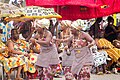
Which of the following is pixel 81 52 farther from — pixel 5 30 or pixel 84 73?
pixel 5 30

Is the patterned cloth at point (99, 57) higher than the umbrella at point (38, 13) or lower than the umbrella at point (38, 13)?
lower

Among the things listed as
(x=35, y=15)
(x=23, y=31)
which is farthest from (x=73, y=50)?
(x=23, y=31)

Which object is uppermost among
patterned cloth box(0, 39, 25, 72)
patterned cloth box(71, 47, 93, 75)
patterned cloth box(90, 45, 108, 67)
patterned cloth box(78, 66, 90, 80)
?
patterned cloth box(71, 47, 93, 75)

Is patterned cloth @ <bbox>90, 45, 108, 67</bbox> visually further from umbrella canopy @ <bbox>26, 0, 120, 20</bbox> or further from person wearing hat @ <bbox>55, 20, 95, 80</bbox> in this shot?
person wearing hat @ <bbox>55, 20, 95, 80</bbox>

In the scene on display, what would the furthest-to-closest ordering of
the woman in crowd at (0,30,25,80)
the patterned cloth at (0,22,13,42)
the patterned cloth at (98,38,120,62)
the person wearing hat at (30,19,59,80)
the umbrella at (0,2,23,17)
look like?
the patterned cloth at (98,38,120,62) < the patterned cloth at (0,22,13,42) < the umbrella at (0,2,23,17) < the woman in crowd at (0,30,25,80) < the person wearing hat at (30,19,59,80)

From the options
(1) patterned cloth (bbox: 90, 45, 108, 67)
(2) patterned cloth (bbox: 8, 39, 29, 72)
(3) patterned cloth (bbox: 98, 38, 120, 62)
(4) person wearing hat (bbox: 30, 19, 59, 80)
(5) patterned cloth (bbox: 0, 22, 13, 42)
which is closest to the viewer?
(4) person wearing hat (bbox: 30, 19, 59, 80)

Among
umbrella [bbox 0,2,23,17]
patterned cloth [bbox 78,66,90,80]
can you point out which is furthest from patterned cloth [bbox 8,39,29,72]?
patterned cloth [bbox 78,66,90,80]

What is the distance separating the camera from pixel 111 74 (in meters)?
11.9

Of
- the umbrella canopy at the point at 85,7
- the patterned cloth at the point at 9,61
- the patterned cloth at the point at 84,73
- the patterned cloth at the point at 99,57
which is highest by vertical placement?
the umbrella canopy at the point at 85,7

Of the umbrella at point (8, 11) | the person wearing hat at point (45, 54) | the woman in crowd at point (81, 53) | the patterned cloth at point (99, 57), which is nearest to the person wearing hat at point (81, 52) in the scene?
the woman in crowd at point (81, 53)

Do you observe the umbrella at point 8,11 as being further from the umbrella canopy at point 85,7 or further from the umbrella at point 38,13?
the umbrella canopy at point 85,7

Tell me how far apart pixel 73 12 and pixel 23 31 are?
1661 millimetres

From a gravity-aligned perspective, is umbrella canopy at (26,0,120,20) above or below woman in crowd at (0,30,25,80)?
above

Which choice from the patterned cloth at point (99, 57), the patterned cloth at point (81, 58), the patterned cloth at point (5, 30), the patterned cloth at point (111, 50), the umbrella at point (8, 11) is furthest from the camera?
the patterned cloth at point (111, 50)
